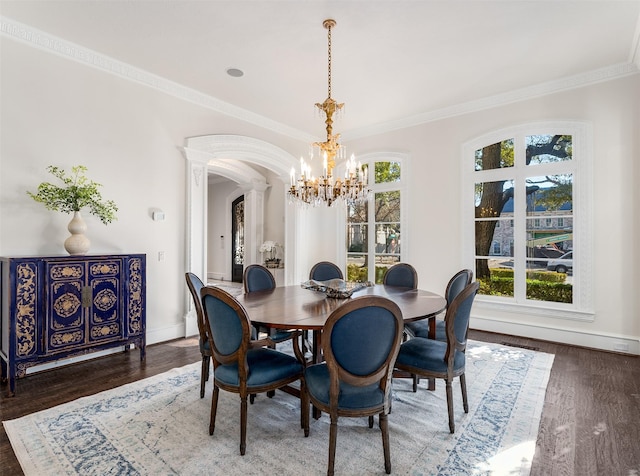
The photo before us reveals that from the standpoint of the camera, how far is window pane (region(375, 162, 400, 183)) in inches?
226

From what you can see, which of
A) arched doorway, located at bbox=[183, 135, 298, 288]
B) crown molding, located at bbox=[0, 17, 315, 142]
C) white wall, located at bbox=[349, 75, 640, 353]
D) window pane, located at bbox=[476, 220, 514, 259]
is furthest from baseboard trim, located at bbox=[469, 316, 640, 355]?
crown molding, located at bbox=[0, 17, 315, 142]

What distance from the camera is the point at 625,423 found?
2.37 metres

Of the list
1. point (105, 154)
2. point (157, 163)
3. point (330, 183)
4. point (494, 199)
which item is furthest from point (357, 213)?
point (105, 154)

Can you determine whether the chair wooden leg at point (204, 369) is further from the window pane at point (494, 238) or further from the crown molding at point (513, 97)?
the crown molding at point (513, 97)

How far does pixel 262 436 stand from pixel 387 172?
4.61 m

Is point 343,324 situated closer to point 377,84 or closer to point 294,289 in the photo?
point 294,289

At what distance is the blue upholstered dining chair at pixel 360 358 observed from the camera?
5.81ft

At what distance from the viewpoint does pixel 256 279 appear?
3627 millimetres

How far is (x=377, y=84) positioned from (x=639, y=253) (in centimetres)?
348

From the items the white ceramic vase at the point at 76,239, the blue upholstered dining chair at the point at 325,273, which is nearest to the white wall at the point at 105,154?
the white ceramic vase at the point at 76,239

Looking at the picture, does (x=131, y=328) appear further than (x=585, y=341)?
No

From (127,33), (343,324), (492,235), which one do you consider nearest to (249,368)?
(343,324)

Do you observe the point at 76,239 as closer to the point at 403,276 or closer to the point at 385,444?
the point at 385,444

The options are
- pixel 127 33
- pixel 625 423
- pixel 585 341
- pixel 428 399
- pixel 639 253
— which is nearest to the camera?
pixel 625 423
